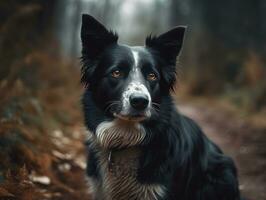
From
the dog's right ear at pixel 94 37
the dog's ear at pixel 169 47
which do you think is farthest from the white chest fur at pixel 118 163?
the dog's right ear at pixel 94 37

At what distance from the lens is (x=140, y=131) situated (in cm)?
481

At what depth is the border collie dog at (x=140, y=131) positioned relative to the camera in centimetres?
464

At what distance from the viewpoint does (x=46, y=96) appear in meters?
9.37

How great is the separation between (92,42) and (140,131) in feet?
3.85

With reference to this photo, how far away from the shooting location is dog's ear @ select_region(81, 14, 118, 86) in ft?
16.3

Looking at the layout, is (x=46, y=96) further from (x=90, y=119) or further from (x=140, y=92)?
(x=140, y=92)

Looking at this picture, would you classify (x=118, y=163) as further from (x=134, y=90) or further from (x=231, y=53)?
(x=231, y=53)

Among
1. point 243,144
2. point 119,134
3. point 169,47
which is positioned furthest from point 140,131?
point 243,144

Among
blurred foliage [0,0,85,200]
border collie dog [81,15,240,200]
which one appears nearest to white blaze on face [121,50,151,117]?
border collie dog [81,15,240,200]

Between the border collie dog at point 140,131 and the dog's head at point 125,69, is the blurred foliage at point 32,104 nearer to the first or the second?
the border collie dog at point 140,131

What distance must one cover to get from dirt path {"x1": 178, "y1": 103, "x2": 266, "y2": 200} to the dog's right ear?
9.72 ft

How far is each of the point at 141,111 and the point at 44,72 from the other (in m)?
6.06

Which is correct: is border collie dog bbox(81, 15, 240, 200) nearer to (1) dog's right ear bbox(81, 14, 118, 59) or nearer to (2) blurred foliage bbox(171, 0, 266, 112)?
(1) dog's right ear bbox(81, 14, 118, 59)

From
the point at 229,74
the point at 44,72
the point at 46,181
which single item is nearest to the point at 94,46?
the point at 46,181
